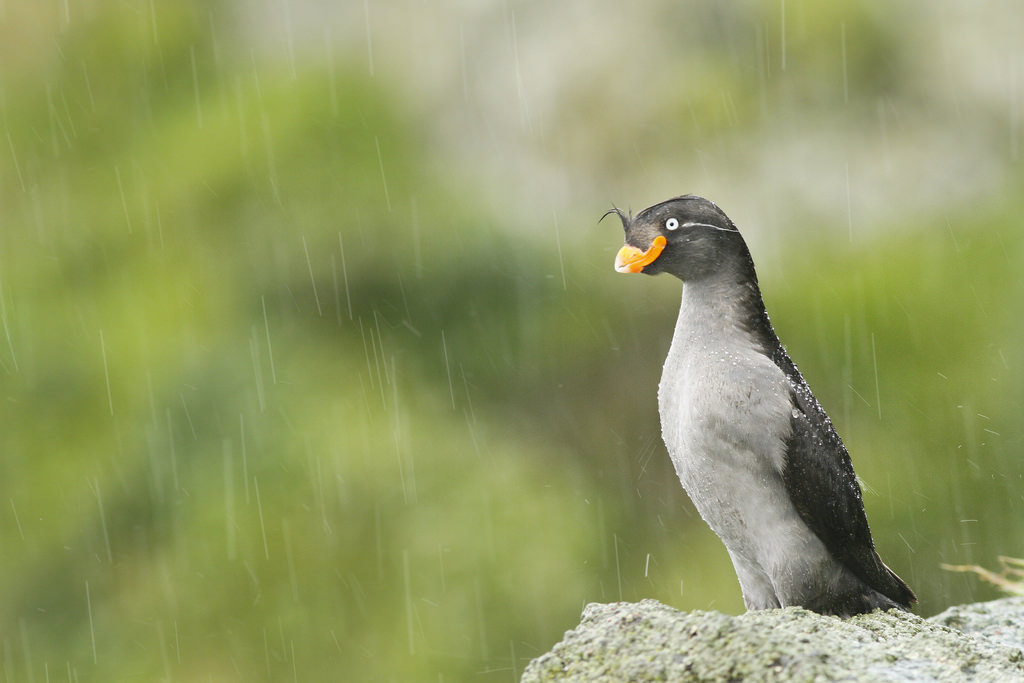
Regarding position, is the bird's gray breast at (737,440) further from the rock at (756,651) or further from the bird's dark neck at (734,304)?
the rock at (756,651)

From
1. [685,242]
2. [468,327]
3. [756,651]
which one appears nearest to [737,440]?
[685,242]

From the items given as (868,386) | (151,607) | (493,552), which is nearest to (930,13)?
(868,386)

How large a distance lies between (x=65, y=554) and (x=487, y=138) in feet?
18.1

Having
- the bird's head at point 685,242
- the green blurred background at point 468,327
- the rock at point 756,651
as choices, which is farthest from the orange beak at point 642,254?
the green blurred background at point 468,327

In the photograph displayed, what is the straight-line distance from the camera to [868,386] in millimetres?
8898

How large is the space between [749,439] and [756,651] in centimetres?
85

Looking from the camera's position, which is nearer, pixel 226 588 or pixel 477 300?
pixel 226 588

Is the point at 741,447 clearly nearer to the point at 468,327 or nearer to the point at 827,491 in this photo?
the point at 827,491

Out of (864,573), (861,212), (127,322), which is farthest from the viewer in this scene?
(127,322)

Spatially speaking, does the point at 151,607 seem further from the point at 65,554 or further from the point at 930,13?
the point at 930,13

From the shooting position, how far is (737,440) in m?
3.19

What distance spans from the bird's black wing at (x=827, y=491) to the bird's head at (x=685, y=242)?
0.36 meters

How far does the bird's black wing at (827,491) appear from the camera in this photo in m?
3.22

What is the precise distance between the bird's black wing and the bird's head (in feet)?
1.19
